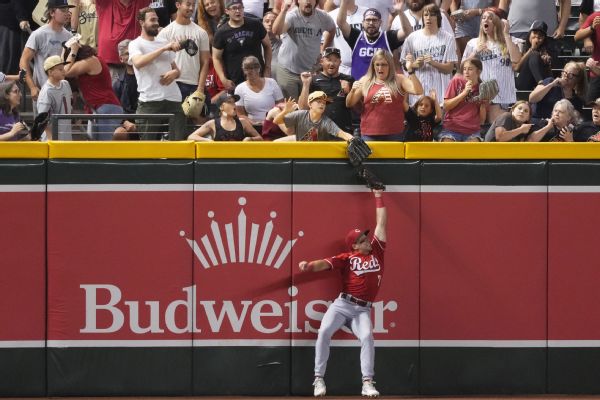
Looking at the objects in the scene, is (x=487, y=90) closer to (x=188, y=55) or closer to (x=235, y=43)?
(x=235, y=43)

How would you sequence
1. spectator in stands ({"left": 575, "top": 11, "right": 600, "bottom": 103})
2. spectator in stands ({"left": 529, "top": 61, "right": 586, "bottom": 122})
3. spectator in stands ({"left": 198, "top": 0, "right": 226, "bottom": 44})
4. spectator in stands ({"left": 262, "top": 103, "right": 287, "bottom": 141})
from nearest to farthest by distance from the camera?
spectator in stands ({"left": 262, "top": 103, "right": 287, "bottom": 141})
spectator in stands ({"left": 529, "top": 61, "right": 586, "bottom": 122})
spectator in stands ({"left": 575, "top": 11, "right": 600, "bottom": 103})
spectator in stands ({"left": 198, "top": 0, "right": 226, "bottom": 44})

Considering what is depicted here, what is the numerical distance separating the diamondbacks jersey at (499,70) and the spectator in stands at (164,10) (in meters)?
4.33

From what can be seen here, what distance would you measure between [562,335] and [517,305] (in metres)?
0.53

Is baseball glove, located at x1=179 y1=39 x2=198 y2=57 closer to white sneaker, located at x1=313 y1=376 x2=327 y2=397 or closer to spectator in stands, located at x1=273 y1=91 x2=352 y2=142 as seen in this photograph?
spectator in stands, located at x1=273 y1=91 x2=352 y2=142

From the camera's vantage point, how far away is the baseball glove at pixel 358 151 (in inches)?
511

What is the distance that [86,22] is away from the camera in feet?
61.1

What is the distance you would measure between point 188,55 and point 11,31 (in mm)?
3010

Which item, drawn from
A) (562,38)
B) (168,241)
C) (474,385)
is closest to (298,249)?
(168,241)

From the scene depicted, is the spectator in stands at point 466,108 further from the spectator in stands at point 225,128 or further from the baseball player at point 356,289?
the baseball player at point 356,289

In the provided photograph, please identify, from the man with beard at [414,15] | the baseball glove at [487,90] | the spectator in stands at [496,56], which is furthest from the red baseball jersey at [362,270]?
the man with beard at [414,15]

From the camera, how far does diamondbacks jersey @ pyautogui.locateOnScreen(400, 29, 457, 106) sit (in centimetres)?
1689

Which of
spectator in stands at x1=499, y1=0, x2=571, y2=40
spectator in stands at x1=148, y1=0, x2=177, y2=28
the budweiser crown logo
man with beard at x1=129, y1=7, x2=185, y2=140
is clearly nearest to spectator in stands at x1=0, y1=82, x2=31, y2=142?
man with beard at x1=129, y1=7, x2=185, y2=140

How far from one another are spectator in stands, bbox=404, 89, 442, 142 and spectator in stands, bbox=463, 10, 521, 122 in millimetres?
2049

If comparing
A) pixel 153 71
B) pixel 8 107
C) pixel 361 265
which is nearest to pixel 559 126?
pixel 361 265
